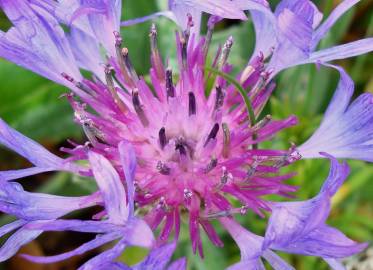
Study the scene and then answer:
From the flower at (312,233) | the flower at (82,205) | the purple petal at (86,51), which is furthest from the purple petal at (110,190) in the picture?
the purple petal at (86,51)

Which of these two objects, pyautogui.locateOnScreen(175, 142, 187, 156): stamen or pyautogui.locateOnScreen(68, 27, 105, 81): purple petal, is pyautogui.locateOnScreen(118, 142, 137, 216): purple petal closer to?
pyautogui.locateOnScreen(175, 142, 187, 156): stamen

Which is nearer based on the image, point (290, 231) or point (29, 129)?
point (290, 231)

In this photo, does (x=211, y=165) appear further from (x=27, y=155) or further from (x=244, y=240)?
(x=27, y=155)

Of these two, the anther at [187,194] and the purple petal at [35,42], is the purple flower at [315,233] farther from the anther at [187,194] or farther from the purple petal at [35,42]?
the purple petal at [35,42]

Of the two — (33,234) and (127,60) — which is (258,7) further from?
(33,234)

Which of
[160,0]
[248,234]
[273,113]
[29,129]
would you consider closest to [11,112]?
[29,129]

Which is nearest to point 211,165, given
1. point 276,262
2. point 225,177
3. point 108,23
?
point 225,177
